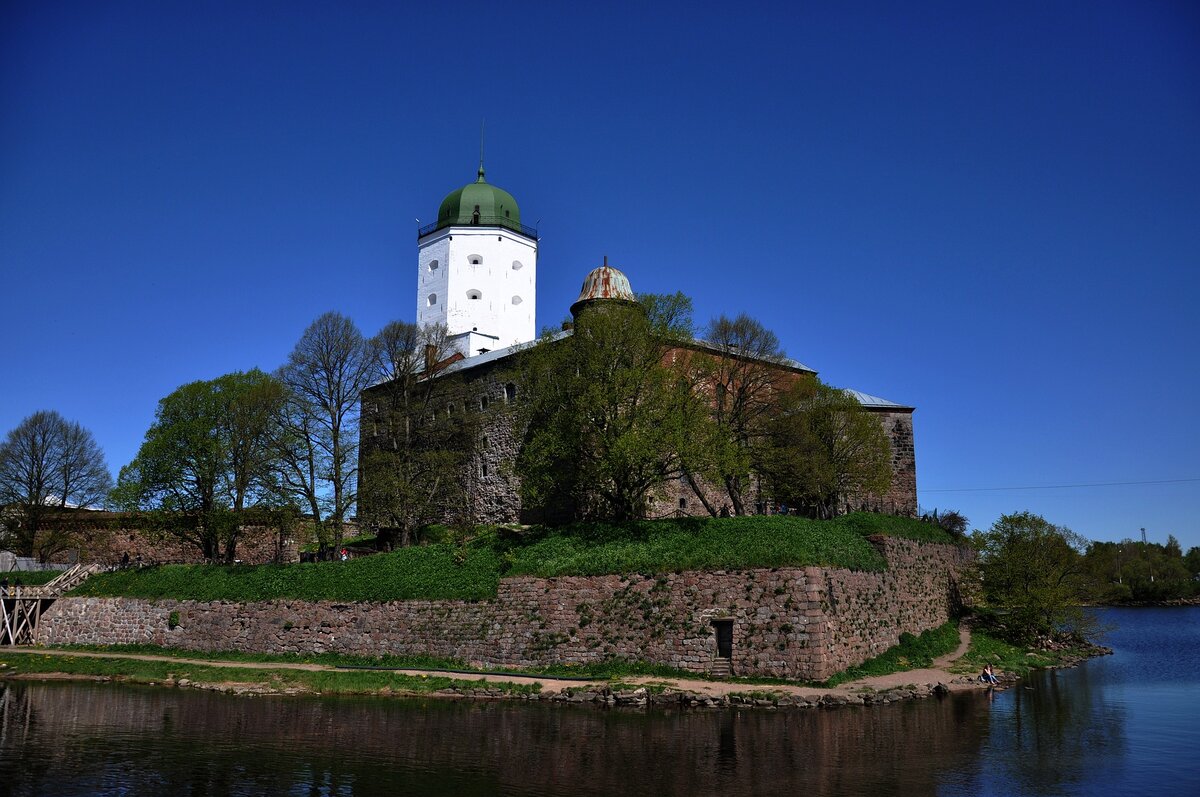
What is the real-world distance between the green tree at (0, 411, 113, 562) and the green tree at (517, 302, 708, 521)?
27375mm

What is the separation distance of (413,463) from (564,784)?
908 inches

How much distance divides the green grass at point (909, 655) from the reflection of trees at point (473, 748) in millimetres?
2100

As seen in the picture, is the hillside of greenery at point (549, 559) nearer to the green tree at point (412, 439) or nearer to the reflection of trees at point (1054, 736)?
the green tree at point (412, 439)

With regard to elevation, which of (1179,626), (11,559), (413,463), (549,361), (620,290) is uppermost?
(620,290)

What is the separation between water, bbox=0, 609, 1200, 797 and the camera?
1401 cm

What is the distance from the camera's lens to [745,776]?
46.9ft

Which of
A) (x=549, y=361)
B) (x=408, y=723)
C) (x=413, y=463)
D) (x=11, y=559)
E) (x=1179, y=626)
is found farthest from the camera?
(x=1179, y=626)

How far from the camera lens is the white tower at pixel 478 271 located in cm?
4769

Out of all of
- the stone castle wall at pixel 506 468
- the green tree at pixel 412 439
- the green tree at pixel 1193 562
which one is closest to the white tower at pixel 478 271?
the green tree at pixel 412 439

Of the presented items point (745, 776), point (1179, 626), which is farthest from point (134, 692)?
point (1179, 626)

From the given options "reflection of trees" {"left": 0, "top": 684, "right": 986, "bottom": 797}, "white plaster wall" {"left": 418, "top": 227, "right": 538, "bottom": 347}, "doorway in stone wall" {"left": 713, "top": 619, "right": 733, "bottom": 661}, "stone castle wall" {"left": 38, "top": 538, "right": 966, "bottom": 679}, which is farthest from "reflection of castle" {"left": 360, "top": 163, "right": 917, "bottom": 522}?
"reflection of trees" {"left": 0, "top": 684, "right": 986, "bottom": 797}

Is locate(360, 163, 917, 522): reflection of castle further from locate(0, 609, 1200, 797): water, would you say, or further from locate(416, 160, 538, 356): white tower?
locate(0, 609, 1200, 797): water

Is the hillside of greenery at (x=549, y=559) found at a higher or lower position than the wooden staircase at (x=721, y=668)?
higher

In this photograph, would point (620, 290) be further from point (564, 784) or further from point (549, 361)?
point (564, 784)
